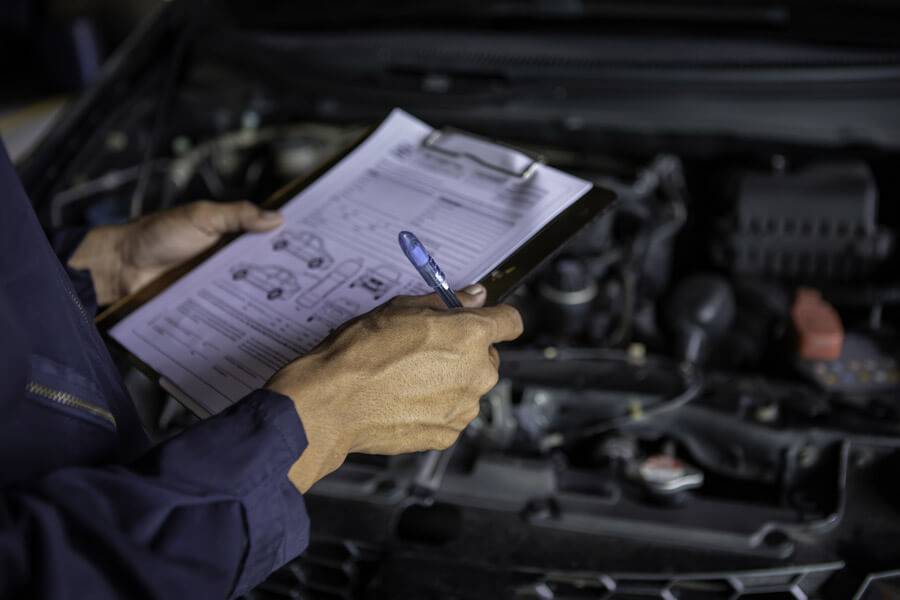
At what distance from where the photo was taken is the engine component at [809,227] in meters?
1.05

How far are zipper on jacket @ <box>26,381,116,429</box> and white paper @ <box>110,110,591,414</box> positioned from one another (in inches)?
4.2

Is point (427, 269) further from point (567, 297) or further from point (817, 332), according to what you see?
point (817, 332)

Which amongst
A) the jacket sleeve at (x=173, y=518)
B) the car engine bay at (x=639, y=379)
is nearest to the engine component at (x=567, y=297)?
the car engine bay at (x=639, y=379)

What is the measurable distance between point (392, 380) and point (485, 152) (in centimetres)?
35

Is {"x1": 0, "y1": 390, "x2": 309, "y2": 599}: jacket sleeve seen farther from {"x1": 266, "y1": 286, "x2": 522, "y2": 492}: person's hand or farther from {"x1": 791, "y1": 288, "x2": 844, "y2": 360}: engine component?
{"x1": 791, "y1": 288, "x2": 844, "y2": 360}: engine component

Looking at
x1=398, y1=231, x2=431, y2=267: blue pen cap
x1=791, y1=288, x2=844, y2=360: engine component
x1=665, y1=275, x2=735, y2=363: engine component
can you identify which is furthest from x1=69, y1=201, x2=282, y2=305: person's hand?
x1=791, y1=288, x2=844, y2=360: engine component

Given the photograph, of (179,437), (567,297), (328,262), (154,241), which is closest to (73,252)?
(154,241)

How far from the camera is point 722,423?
867 millimetres

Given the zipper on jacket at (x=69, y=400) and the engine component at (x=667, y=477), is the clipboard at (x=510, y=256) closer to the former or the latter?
the zipper on jacket at (x=69, y=400)

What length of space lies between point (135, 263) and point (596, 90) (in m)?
0.70

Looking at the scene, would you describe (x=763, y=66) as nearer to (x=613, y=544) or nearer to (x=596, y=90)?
(x=596, y=90)

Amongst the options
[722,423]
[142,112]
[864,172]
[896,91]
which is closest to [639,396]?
[722,423]

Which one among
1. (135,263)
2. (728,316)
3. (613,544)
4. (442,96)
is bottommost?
(613,544)

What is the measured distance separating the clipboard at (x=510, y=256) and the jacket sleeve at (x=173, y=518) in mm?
129
